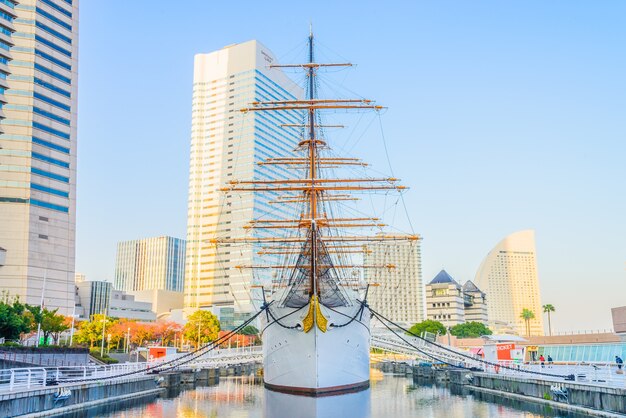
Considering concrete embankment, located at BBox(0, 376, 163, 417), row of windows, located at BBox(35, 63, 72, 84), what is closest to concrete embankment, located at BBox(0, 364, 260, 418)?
concrete embankment, located at BBox(0, 376, 163, 417)

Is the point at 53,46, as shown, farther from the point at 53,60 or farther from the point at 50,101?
the point at 50,101

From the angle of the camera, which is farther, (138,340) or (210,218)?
(210,218)

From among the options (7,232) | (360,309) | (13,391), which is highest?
(7,232)

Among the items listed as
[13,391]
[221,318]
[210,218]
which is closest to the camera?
[13,391]

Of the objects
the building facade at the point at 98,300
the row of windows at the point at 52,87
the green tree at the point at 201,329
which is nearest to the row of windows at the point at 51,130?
the row of windows at the point at 52,87

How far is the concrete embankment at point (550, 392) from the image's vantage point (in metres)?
22.5

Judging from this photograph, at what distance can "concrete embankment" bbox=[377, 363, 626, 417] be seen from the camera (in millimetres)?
22478

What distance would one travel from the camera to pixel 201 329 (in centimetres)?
8681

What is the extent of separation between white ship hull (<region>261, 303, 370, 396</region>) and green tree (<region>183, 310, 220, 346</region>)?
51.4 metres

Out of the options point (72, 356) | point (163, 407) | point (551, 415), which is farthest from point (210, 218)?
point (551, 415)

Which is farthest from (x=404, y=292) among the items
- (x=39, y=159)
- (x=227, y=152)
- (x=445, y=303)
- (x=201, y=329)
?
(x=39, y=159)

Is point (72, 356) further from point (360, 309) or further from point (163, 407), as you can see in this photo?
point (360, 309)

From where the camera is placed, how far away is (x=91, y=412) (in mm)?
26766

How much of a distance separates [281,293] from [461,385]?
17320mm
